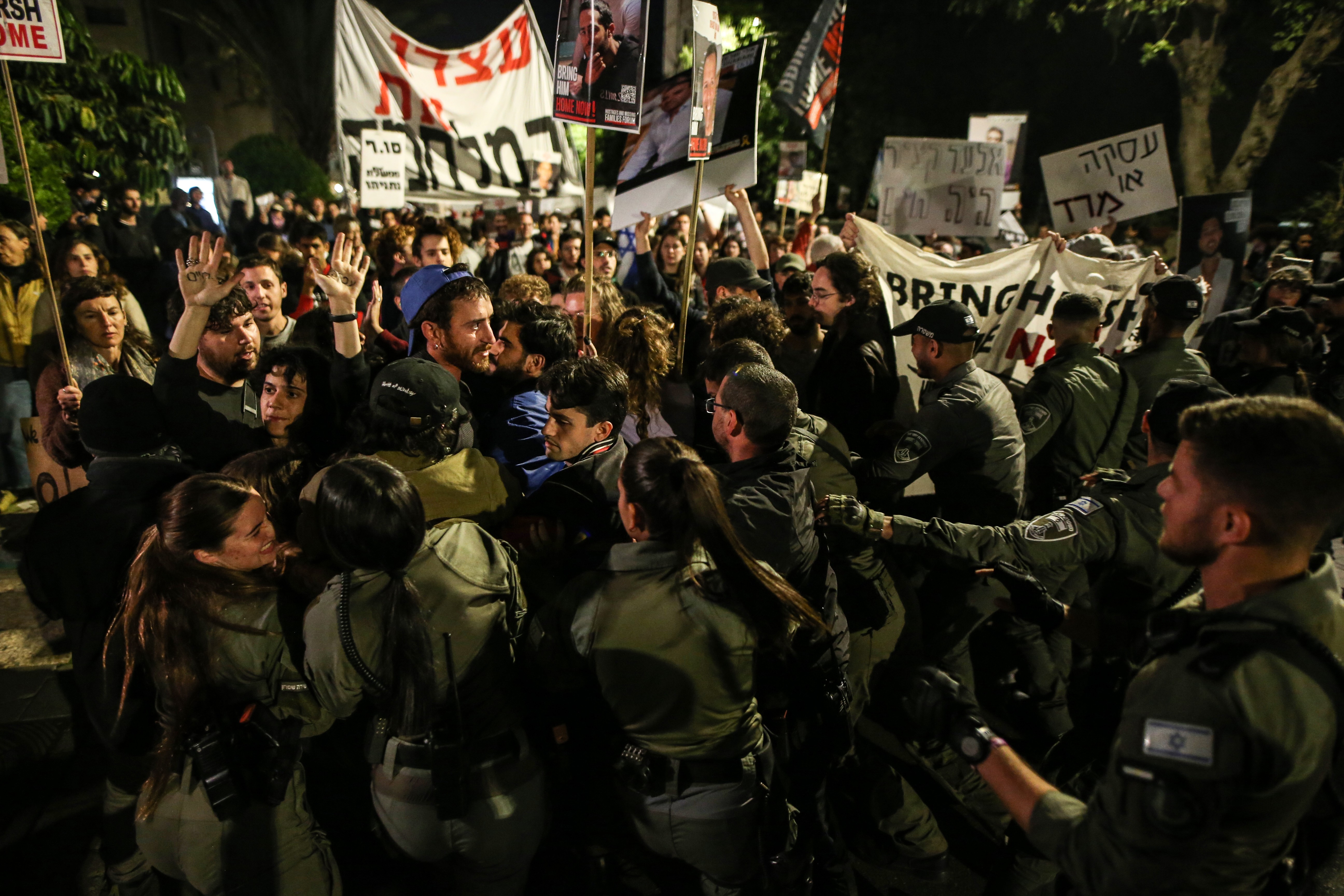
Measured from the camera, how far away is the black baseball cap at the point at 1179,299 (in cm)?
422

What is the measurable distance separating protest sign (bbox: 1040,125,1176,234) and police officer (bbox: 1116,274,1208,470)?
8.99 ft

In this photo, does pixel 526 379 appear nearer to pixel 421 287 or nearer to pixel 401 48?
pixel 421 287

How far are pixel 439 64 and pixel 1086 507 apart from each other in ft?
25.8

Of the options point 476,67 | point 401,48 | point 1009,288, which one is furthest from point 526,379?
point 476,67

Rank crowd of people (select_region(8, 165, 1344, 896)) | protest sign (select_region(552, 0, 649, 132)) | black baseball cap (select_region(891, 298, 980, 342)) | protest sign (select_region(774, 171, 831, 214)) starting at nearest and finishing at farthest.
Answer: crowd of people (select_region(8, 165, 1344, 896)), black baseball cap (select_region(891, 298, 980, 342)), protest sign (select_region(552, 0, 649, 132)), protest sign (select_region(774, 171, 831, 214))

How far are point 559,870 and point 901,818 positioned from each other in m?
1.37

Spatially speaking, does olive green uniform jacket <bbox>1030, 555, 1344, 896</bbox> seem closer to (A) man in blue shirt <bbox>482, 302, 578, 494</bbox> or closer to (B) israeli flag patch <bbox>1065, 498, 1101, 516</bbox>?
(B) israeli flag patch <bbox>1065, 498, 1101, 516</bbox>

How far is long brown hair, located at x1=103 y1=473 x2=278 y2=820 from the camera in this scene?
2107 mm

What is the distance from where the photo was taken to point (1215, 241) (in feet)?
22.4

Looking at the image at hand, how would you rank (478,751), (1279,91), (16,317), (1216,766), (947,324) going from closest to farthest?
(1216,766) → (478,751) → (947,324) → (16,317) → (1279,91)

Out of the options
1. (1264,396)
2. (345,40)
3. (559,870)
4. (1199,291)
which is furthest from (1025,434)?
(345,40)

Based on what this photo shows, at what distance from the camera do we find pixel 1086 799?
7.43ft

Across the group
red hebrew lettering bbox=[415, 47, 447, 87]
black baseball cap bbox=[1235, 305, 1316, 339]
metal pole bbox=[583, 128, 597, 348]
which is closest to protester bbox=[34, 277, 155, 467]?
metal pole bbox=[583, 128, 597, 348]

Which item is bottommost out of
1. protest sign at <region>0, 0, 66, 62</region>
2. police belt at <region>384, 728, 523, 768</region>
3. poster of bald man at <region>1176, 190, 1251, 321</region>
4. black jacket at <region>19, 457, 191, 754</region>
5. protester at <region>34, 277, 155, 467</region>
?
police belt at <region>384, 728, 523, 768</region>
